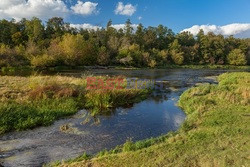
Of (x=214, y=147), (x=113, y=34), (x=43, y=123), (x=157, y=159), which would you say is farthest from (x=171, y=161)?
(x=113, y=34)

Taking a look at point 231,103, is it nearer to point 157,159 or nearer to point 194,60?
point 157,159

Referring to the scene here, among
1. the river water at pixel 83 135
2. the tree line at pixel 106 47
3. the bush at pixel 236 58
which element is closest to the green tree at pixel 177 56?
the tree line at pixel 106 47

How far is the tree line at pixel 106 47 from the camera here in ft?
201

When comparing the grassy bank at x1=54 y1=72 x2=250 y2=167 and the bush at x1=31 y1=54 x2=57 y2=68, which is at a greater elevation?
the bush at x1=31 y1=54 x2=57 y2=68

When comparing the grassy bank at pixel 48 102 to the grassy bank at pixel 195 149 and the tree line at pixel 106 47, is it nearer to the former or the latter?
the grassy bank at pixel 195 149

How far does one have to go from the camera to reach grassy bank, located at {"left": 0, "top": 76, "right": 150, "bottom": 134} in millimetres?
13031

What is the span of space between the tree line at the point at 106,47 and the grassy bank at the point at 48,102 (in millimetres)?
40378

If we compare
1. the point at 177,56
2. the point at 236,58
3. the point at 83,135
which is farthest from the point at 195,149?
the point at 236,58

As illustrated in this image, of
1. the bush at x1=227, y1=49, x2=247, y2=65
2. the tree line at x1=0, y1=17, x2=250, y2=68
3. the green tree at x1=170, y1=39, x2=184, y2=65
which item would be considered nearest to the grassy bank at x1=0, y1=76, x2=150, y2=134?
the tree line at x1=0, y1=17, x2=250, y2=68

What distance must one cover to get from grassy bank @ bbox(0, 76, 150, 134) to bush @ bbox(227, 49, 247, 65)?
8525 cm

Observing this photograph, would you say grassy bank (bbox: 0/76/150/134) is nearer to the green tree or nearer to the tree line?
the tree line

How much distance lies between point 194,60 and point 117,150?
300 ft

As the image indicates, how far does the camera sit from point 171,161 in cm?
763

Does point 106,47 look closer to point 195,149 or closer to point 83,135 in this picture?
point 83,135
